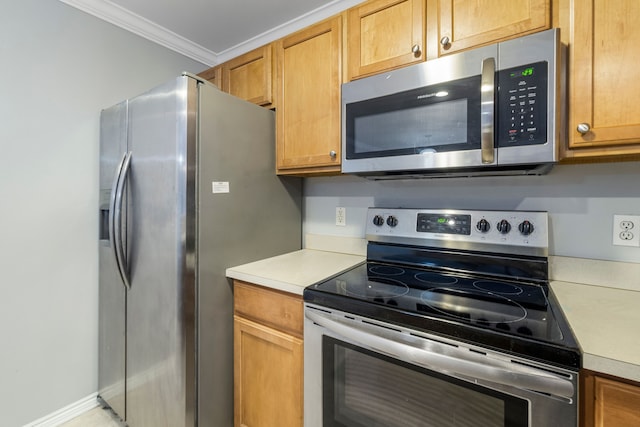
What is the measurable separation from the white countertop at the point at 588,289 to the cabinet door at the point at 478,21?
3.09 feet

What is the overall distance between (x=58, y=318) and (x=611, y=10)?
2.83 m

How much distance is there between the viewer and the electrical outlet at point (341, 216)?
185cm

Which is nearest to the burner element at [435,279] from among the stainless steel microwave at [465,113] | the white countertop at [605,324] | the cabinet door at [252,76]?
the white countertop at [605,324]

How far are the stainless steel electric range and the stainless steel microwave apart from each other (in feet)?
1.09

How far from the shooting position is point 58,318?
1.67 metres

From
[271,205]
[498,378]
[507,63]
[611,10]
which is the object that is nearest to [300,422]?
[498,378]

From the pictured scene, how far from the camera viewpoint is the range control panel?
4.05ft

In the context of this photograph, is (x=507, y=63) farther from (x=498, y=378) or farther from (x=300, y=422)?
(x=300, y=422)

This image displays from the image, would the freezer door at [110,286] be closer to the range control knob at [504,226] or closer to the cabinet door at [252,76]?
the cabinet door at [252,76]

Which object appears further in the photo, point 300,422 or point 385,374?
point 300,422

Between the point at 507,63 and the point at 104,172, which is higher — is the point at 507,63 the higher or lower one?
the higher one

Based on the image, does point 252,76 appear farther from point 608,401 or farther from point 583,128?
point 608,401

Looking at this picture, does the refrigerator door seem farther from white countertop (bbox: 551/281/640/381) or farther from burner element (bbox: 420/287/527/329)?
white countertop (bbox: 551/281/640/381)

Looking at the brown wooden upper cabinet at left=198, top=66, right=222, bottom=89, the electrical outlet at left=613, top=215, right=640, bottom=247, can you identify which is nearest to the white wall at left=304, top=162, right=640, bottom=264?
the electrical outlet at left=613, top=215, right=640, bottom=247
